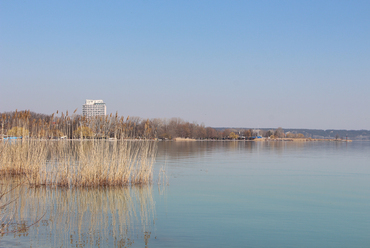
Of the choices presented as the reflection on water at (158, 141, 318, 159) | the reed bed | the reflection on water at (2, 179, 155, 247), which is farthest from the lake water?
the reflection on water at (158, 141, 318, 159)

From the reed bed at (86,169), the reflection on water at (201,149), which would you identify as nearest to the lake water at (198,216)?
the reed bed at (86,169)

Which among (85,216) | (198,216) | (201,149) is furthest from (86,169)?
(201,149)

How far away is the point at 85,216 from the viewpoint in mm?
9023

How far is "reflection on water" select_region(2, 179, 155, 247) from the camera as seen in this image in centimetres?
723

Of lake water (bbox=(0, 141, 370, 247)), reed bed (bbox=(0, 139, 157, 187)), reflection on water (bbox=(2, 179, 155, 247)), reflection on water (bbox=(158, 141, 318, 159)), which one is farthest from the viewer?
reflection on water (bbox=(158, 141, 318, 159))

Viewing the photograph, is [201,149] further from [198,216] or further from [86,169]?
[198,216]

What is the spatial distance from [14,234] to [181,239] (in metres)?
3.72

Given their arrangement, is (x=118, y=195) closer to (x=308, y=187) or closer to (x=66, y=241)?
(x=66, y=241)

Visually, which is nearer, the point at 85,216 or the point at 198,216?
the point at 85,216

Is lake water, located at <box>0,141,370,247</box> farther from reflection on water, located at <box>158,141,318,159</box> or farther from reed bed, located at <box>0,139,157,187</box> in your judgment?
reflection on water, located at <box>158,141,318,159</box>

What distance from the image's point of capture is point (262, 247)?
283 inches

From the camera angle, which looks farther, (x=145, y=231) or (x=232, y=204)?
(x=232, y=204)

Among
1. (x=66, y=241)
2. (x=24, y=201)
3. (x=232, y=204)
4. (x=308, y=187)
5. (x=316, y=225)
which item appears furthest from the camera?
(x=308, y=187)

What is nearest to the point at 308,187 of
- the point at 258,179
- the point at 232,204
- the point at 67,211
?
the point at 258,179
